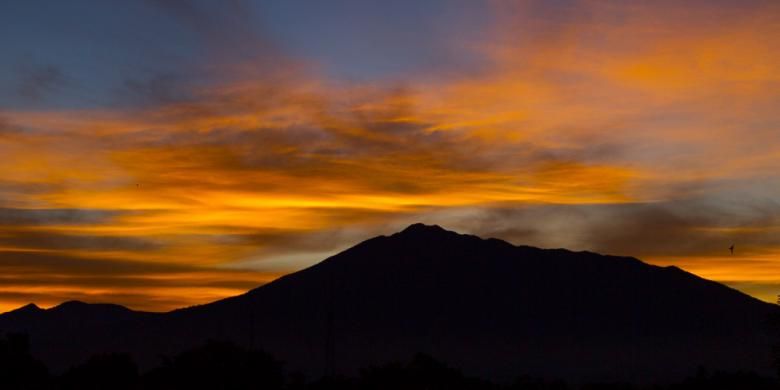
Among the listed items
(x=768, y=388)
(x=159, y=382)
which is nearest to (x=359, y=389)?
(x=159, y=382)

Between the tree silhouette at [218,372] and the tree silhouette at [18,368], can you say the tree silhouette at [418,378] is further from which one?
the tree silhouette at [18,368]

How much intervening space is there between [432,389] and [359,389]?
5773mm

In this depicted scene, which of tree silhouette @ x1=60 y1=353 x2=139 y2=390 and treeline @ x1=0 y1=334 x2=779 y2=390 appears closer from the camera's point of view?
treeline @ x1=0 y1=334 x2=779 y2=390

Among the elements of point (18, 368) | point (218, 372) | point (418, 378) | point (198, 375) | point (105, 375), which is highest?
point (18, 368)

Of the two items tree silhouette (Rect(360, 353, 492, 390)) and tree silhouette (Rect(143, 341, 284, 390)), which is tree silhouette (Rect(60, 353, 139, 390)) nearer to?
tree silhouette (Rect(143, 341, 284, 390))

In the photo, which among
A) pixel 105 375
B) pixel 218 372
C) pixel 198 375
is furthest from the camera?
pixel 105 375

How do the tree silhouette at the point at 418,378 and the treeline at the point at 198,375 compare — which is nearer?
the treeline at the point at 198,375

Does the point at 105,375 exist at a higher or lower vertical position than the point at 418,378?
higher

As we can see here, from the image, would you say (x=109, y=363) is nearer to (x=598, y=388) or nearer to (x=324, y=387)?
(x=324, y=387)

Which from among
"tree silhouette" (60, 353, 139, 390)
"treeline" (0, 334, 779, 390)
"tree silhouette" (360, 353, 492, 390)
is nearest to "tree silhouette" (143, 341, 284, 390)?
"treeline" (0, 334, 779, 390)

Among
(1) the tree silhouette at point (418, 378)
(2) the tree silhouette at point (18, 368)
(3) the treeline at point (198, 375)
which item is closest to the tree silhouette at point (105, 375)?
(3) the treeline at point (198, 375)

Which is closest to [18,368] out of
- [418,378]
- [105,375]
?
[105,375]

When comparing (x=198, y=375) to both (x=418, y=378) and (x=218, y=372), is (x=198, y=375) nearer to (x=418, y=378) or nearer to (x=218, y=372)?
(x=218, y=372)

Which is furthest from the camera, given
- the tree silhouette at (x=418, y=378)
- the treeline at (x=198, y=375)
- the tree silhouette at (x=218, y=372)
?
the tree silhouette at (x=418, y=378)
